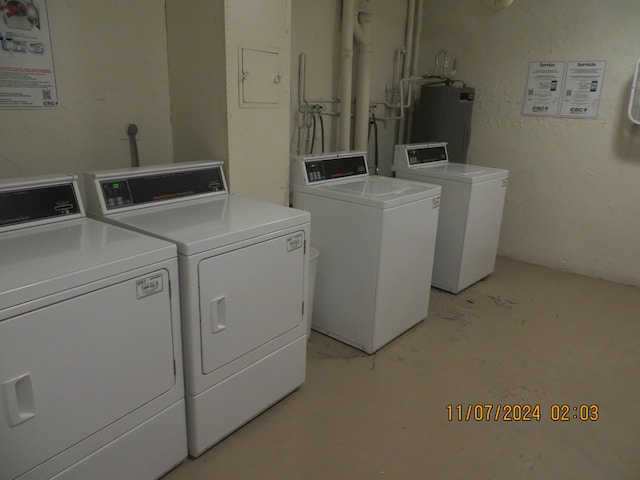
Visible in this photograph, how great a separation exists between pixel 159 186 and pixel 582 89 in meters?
3.25

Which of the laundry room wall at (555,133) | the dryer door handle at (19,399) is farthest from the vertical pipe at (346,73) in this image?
the dryer door handle at (19,399)

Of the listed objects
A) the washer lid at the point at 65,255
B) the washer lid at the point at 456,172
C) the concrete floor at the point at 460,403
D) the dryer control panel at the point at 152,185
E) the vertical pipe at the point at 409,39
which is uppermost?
the vertical pipe at the point at 409,39

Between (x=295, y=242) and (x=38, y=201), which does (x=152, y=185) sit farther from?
(x=295, y=242)

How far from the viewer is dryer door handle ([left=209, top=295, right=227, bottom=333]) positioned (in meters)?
1.65

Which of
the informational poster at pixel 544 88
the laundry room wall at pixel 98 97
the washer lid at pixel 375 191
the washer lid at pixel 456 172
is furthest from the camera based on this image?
the informational poster at pixel 544 88

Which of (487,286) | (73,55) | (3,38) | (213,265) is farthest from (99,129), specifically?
(487,286)

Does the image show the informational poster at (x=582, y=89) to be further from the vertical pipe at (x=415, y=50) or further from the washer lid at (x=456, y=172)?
the vertical pipe at (x=415, y=50)

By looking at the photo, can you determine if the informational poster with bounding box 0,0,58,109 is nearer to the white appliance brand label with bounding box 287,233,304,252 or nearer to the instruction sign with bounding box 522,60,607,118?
the white appliance brand label with bounding box 287,233,304,252

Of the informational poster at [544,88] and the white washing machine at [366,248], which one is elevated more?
the informational poster at [544,88]

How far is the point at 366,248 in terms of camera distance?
242cm

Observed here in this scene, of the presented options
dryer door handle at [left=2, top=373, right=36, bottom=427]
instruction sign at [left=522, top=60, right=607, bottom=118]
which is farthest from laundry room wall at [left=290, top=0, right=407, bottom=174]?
dryer door handle at [left=2, top=373, right=36, bottom=427]

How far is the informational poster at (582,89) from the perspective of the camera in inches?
136

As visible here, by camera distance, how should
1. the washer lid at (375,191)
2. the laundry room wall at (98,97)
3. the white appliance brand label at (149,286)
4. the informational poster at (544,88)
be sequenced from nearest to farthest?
the white appliance brand label at (149,286)
the laundry room wall at (98,97)
the washer lid at (375,191)
the informational poster at (544,88)

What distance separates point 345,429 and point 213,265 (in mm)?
939
